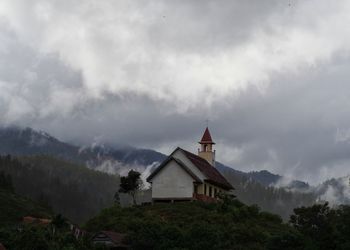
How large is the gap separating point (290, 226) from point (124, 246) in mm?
20370

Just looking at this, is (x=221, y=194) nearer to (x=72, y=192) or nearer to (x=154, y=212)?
(x=154, y=212)

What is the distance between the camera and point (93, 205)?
194 m

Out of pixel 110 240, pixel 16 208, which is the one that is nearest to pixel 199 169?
pixel 110 240

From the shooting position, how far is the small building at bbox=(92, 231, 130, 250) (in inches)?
1790

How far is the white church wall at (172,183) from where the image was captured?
64.8 metres

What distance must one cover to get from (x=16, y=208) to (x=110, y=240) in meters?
73.2

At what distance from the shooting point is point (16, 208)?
114750 millimetres

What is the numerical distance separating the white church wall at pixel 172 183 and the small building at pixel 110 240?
18.5 m

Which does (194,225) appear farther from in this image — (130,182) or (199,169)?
(130,182)

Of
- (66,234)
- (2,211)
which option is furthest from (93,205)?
(66,234)

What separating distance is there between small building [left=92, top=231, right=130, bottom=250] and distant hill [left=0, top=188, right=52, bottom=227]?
5336cm

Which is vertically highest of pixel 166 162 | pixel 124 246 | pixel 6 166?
pixel 6 166

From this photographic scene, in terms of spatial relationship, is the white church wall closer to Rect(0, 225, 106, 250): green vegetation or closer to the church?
the church

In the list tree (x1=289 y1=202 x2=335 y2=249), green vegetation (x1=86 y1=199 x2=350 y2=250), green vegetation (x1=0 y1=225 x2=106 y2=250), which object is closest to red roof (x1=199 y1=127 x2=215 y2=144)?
green vegetation (x1=86 y1=199 x2=350 y2=250)
